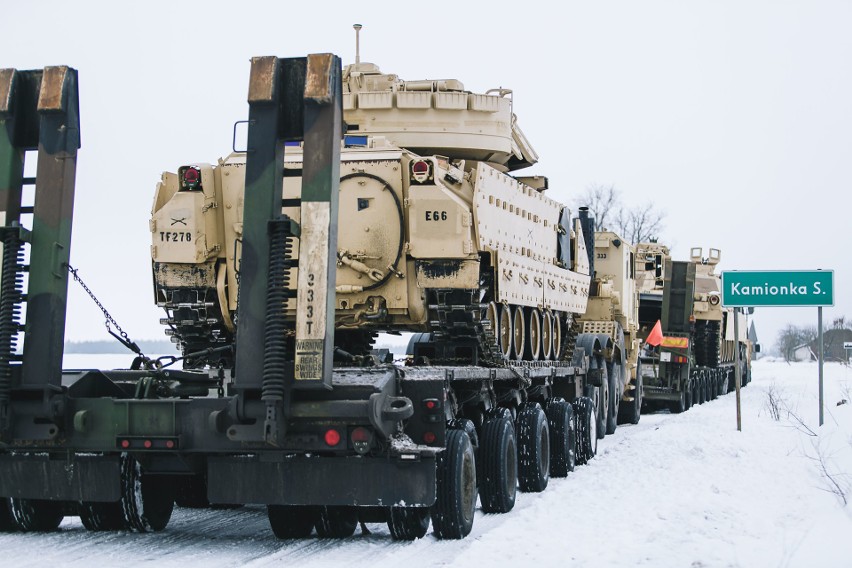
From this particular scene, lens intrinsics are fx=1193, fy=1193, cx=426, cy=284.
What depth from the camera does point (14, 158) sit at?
8969mm

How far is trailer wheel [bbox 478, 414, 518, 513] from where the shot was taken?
11.0 metres

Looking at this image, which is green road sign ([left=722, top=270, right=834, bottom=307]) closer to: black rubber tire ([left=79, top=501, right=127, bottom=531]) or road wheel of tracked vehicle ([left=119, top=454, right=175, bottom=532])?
road wheel of tracked vehicle ([left=119, top=454, right=175, bottom=532])

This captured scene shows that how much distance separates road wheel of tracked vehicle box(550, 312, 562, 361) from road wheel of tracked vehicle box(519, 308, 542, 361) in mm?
1035

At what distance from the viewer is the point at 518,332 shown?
46.8 ft

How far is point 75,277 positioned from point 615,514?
5096mm

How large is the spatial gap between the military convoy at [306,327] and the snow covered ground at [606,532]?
1.15 ft

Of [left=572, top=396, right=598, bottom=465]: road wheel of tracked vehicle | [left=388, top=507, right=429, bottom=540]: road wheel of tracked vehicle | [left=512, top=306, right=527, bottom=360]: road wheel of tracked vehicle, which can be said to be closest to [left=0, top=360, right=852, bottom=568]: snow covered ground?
[left=388, top=507, right=429, bottom=540]: road wheel of tracked vehicle

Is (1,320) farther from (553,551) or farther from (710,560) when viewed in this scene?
(710,560)

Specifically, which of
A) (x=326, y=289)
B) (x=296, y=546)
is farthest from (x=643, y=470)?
(x=326, y=289)

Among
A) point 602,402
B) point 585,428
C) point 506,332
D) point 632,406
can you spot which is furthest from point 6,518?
point 632,406

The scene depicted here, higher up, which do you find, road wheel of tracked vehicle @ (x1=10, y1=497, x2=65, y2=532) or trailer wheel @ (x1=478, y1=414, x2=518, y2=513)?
trailer wheel @ (x1=478, y1=414, x2=518, y2=513)

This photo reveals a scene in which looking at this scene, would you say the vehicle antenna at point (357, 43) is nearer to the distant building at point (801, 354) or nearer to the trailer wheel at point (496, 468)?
the trailer wheel at point (496, 468)

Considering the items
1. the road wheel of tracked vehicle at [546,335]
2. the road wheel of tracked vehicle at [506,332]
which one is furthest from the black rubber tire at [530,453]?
the road wheel of tracked vehicle at [546,335]

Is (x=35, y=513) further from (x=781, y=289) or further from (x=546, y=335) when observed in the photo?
(x=781, y=289)
